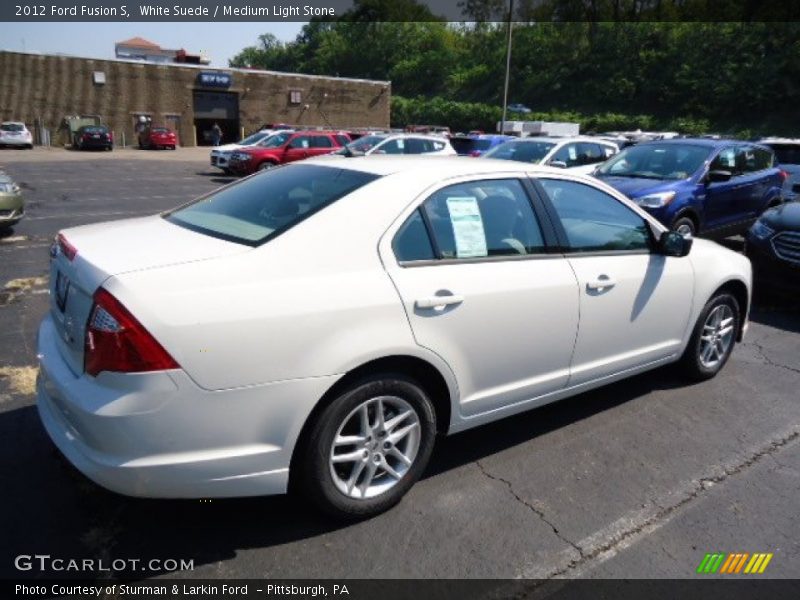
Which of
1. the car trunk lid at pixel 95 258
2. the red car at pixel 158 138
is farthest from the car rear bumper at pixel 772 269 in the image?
the red car at pixel 158 138

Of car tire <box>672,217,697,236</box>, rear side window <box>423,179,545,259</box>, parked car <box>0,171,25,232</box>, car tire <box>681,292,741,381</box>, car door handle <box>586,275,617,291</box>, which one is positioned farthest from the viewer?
parked car <box>0,171,25,232</box>

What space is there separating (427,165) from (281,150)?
1821 centimetres

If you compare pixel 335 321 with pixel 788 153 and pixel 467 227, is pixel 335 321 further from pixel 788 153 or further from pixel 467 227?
pixel 788 153

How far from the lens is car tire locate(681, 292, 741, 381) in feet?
13.9

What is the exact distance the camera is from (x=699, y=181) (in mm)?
8102

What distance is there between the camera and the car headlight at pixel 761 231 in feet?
21.2

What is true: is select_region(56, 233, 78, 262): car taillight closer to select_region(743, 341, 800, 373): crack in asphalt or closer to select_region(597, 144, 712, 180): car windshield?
select_region(743, 341, 800, 373): crack in asphalt

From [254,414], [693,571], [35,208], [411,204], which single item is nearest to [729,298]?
[693,571]

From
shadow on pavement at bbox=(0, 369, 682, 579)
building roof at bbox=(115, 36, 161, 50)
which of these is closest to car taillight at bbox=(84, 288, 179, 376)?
shadow on pavement at bbox=(0, 369, 682, 579)

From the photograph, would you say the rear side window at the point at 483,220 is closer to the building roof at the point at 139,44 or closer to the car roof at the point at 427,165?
the car roof at the point at 427,165

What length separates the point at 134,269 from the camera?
231cm

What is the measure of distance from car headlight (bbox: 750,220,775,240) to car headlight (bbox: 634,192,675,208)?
1178 millimetres

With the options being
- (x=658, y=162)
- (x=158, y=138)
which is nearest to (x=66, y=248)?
(x=658, y=162)

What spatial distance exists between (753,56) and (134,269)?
180ft
